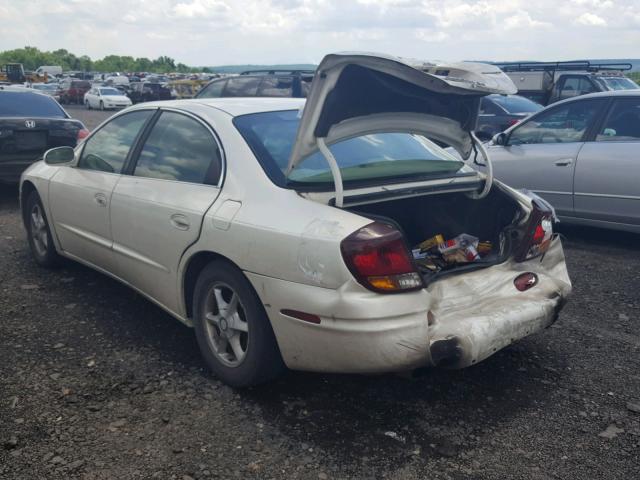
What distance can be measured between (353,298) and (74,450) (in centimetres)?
140

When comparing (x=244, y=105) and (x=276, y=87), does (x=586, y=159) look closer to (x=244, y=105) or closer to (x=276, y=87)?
(x=244, y=105)

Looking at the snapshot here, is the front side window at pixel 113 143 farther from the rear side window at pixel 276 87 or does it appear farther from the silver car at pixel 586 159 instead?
the rear side window at pixel 276 87

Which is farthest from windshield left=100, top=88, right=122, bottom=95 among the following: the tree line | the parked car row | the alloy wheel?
the tree line

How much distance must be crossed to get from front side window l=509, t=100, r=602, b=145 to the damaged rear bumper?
3730 millimetres

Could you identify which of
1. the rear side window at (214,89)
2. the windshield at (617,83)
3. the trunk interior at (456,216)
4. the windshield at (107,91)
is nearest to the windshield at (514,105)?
the windshield at (617,83)

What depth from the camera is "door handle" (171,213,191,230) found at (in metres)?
3.46

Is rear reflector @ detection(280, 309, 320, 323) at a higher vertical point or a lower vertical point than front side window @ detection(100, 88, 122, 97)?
higher

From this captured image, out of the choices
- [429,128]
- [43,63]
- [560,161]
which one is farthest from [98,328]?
[43,63]

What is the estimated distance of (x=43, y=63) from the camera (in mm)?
136375

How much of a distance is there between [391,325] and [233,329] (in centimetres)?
93

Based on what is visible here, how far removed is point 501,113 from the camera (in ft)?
42.5

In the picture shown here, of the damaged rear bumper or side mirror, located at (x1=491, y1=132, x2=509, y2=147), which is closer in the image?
the damaged rear bumper

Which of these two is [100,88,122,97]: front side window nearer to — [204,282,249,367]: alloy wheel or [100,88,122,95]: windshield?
[100,88,122,95]: windshield

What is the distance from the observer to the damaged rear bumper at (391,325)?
2779mm
